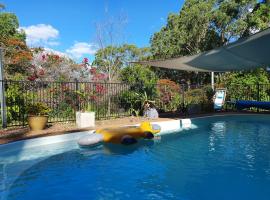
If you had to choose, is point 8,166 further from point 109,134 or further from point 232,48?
point 232,48

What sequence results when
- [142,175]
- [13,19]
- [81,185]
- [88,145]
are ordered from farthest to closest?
[13,19] < [88,145] < [142,175] < [81,185]

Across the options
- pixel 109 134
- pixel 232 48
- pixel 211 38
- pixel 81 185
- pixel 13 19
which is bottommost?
pixel 81 185

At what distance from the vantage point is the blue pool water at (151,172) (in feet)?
12.7

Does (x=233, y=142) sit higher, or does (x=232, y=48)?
(x=232, y=48)

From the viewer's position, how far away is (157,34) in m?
19.3

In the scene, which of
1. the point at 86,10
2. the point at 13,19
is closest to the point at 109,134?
the point at 86,10

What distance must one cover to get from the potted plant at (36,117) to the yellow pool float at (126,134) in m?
1.52

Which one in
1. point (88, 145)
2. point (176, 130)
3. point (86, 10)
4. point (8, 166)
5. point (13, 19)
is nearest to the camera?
point (8, 166)

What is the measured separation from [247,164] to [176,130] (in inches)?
153

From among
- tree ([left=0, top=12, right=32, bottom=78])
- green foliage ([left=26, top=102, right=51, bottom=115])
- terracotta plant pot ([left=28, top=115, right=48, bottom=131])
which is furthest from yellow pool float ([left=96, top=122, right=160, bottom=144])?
tree ([left=0, top=12, right=32, bottom=78])

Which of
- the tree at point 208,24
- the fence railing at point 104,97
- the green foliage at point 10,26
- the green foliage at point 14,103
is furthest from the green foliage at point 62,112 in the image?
the tree at point 208,24

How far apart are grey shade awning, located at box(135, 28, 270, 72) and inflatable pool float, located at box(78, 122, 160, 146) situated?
101 inches

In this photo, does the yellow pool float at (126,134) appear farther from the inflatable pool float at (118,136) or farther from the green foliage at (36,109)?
the green foliage at (36,109)

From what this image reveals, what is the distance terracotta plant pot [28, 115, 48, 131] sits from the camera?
7.28 m
